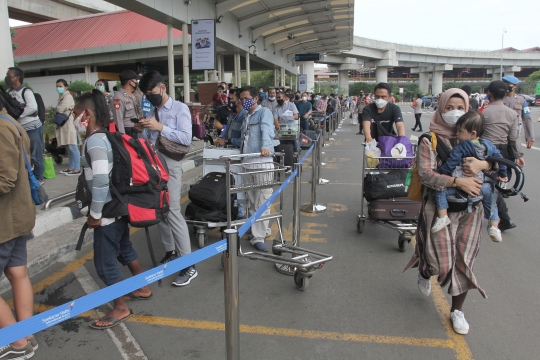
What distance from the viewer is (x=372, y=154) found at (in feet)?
18.0

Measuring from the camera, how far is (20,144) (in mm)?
2938

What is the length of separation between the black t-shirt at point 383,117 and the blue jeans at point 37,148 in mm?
5188

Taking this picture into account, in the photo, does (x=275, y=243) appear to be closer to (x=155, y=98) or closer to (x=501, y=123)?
(x=155, y=98)

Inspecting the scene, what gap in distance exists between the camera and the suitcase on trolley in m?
5.12

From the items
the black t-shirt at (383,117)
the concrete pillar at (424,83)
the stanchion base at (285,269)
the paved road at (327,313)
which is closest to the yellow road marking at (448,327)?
the paved road at (327,313)

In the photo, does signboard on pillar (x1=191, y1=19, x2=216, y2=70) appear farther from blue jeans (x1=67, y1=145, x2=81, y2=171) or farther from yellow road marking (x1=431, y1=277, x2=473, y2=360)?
yellow road marking (x1=431, y1=277, x2=473, y2=360)

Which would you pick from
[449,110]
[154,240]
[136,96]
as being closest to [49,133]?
[136,96]

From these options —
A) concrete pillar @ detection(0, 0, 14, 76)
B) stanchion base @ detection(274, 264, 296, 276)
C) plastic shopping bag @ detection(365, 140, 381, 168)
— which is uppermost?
concrete pillar @ detection(0, 0, 14, 76)

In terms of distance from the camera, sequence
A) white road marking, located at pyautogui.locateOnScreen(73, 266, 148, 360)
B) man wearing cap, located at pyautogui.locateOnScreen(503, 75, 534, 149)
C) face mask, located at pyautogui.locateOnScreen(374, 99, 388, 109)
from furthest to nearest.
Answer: man wearing cap, located at pyautogui.locateOnScreen(503, 75, 534, 149) → face mask, located at pyautogui.locateOnScreen(374, 99, 388, 109) → white road marking, located at pyautogui.locateOnScreen(73, 266, 148, 360)

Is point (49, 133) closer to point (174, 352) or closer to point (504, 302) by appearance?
point (174, 352)

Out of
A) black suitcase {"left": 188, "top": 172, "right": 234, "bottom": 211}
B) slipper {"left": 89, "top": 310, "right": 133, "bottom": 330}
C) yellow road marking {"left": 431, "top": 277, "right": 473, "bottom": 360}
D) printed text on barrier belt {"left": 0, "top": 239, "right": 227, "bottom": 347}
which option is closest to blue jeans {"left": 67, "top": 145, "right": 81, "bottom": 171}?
black suitcase {"left": 188, "top": 172, "right": 234, "bottom": 211}

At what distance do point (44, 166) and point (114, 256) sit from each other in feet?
18.1

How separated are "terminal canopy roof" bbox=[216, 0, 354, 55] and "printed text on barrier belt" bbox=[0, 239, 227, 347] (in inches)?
478

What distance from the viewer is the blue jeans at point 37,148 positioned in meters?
6.78
